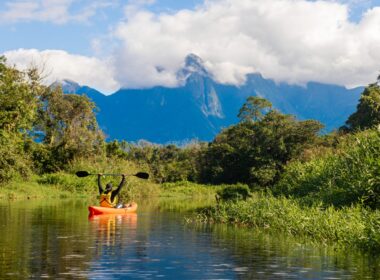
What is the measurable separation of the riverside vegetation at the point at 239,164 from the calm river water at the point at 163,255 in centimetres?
164

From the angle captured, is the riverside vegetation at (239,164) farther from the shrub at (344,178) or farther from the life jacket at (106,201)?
the life jacket at (106,201)

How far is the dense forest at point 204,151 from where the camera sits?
38188mm

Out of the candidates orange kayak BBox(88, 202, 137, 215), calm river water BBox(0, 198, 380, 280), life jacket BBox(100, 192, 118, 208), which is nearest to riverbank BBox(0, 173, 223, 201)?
orange kayak BBox(88, 202, 137, 215)

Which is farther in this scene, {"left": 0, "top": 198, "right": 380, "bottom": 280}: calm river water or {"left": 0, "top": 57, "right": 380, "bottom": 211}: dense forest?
{"left": 0, "top": 57, "right": 380, "bottom": 211}: dense forest

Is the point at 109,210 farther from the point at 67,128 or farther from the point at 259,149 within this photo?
the point at 259,149

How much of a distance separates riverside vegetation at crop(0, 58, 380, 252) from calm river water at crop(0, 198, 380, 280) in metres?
1.64

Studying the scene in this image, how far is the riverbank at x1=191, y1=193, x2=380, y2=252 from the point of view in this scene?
1655 cm

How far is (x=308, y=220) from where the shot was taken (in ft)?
65.8

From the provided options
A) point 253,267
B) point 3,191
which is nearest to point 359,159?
point 253,267

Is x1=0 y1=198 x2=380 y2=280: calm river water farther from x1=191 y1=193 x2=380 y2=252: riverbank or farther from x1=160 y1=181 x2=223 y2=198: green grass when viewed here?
x1=160 y1=181 x2=223 y2=198: green grass

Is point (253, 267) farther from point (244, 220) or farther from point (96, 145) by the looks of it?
point (96, 145)

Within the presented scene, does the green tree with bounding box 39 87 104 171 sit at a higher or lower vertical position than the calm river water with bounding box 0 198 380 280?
higher

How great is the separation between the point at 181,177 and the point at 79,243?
216ft

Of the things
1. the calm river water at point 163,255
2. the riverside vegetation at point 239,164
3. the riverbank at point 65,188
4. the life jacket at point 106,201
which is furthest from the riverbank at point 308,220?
the riverbank at point 65,188
